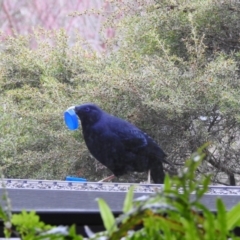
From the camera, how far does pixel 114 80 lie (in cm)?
207

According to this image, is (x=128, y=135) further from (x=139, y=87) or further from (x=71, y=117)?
(x=139, y=87)

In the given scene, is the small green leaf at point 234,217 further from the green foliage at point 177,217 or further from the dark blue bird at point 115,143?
the dark blue bird at point 115,143

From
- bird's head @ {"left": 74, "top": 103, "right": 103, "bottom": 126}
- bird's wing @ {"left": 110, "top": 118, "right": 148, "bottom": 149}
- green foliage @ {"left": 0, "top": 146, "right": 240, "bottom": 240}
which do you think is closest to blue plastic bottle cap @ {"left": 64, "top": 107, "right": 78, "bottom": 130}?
bird's head @ {"left": 74, "top": 103, "right": 103, "bottom": 126}

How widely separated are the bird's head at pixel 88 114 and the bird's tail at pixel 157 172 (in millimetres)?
241

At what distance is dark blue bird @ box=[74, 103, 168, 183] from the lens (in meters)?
1.51

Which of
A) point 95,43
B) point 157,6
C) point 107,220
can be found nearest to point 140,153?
point 157,6

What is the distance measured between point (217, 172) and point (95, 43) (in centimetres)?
122

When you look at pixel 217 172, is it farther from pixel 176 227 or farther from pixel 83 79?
pixel 176 227

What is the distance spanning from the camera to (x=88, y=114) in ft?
5.13

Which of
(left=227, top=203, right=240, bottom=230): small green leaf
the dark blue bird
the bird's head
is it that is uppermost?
(left=227, top=203, right=240, bottom=230): small green leaf

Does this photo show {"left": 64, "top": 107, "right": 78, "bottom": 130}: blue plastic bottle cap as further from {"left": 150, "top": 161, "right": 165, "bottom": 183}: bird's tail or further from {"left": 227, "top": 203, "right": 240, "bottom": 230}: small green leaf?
{"left": 227, "top": 203, "right": 240, "bottom": 230}: small green leaf

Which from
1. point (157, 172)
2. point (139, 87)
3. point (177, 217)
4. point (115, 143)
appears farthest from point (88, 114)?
point (177, 217)

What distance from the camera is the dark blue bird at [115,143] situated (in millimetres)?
1512

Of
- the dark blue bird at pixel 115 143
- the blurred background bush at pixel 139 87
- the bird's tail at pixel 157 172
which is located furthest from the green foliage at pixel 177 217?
the blurred background bush at pixel 139 87
